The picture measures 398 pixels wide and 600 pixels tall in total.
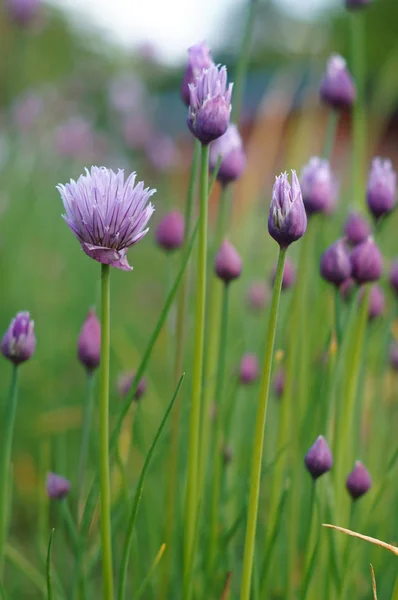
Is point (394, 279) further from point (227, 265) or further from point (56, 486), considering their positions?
point (56, 486)

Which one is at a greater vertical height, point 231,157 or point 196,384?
point 231,157

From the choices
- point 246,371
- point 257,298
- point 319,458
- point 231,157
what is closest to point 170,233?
point 231,157

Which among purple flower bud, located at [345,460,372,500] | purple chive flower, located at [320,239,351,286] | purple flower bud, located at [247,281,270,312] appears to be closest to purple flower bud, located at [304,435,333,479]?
purple flower bud, located at [345,460,372,500]

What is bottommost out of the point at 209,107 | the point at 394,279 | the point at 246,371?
the point at 246,371

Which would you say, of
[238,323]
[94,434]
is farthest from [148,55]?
[94,434]

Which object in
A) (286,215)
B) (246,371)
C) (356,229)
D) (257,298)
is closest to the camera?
(286,215)

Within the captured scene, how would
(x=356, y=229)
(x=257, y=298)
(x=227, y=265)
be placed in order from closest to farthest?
(x=227, y=265) < (x=356, y=229) < (x=257, y=298)

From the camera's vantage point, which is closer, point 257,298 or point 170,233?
point 170,233

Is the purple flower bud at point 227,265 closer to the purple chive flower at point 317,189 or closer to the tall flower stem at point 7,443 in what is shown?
the purple chive flower at point 317,189
